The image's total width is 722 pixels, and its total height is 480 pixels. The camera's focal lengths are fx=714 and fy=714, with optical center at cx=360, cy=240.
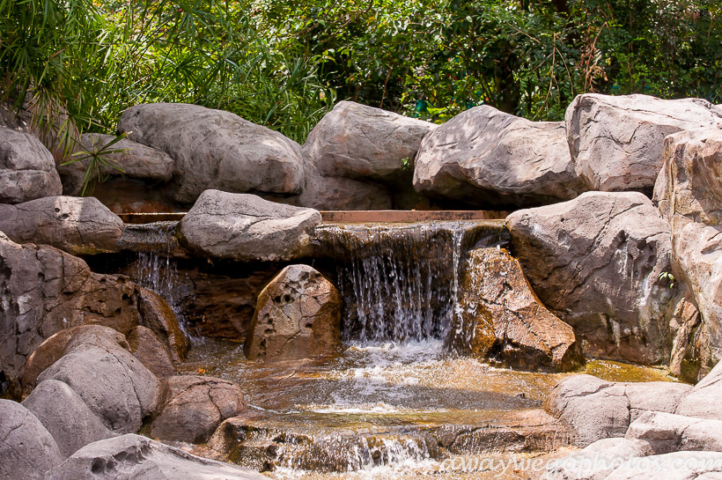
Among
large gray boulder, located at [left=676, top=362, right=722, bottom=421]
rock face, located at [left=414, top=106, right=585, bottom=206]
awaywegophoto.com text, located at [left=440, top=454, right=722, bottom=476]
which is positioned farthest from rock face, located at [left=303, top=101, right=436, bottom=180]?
awaywegophoto.com text, located at [left=440, top=454, right=722, bottom=476]

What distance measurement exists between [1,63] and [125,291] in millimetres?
3052

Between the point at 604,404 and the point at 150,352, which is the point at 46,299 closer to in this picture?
the point at 150,352

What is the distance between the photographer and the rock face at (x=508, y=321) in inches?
231

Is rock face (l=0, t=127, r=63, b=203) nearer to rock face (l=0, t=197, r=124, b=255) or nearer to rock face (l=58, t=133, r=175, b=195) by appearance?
rock face (l=0, t=197, r=124, b=255)

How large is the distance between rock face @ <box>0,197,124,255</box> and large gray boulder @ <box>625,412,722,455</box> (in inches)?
203

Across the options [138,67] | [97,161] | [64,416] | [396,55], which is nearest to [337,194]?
[97,161]

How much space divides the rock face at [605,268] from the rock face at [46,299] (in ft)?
12.0

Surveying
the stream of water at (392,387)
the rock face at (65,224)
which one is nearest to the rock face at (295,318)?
the stream of water at (392,387)

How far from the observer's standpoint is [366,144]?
30.6 feet

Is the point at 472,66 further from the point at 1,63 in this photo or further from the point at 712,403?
the point at 712,403

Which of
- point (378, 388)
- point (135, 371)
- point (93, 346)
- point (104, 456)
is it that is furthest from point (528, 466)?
point (93, 346)

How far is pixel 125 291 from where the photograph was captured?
20.5 ft

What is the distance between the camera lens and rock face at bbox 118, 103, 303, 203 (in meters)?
8.68

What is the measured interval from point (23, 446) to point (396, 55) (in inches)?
374
